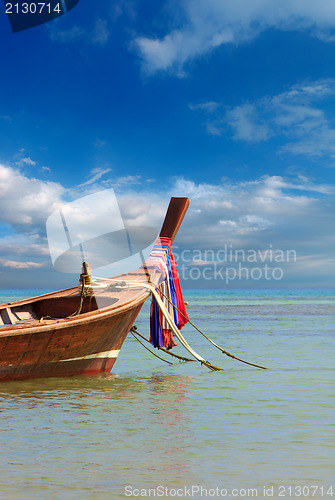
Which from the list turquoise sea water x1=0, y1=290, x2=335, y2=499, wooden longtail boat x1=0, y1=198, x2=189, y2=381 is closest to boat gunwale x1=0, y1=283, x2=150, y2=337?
wooden longtail boat x1=0, y1=198, x2=189, y2=381

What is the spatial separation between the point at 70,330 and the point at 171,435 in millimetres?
3028

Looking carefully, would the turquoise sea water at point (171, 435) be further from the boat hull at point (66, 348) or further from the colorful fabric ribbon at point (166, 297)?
the colorful fabric ribbon at point (166, 297)

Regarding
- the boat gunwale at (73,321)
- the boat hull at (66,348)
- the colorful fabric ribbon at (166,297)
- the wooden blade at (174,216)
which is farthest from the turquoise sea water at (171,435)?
the wooden blade at (174,216)

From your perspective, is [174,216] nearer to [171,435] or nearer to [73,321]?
[73,321]

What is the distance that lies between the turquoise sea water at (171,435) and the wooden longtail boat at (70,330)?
299 mm

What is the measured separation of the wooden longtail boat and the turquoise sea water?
0.98 ft

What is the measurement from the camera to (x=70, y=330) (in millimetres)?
8422

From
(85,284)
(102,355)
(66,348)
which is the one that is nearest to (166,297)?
(85,284)

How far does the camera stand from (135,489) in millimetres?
4422

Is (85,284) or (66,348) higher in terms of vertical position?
(85,284)

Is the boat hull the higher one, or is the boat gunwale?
the boat gunwale

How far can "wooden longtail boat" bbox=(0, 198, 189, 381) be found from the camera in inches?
316

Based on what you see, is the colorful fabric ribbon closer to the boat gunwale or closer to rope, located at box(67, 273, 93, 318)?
the boat gunwale

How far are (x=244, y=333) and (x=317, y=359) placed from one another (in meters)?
7.44
